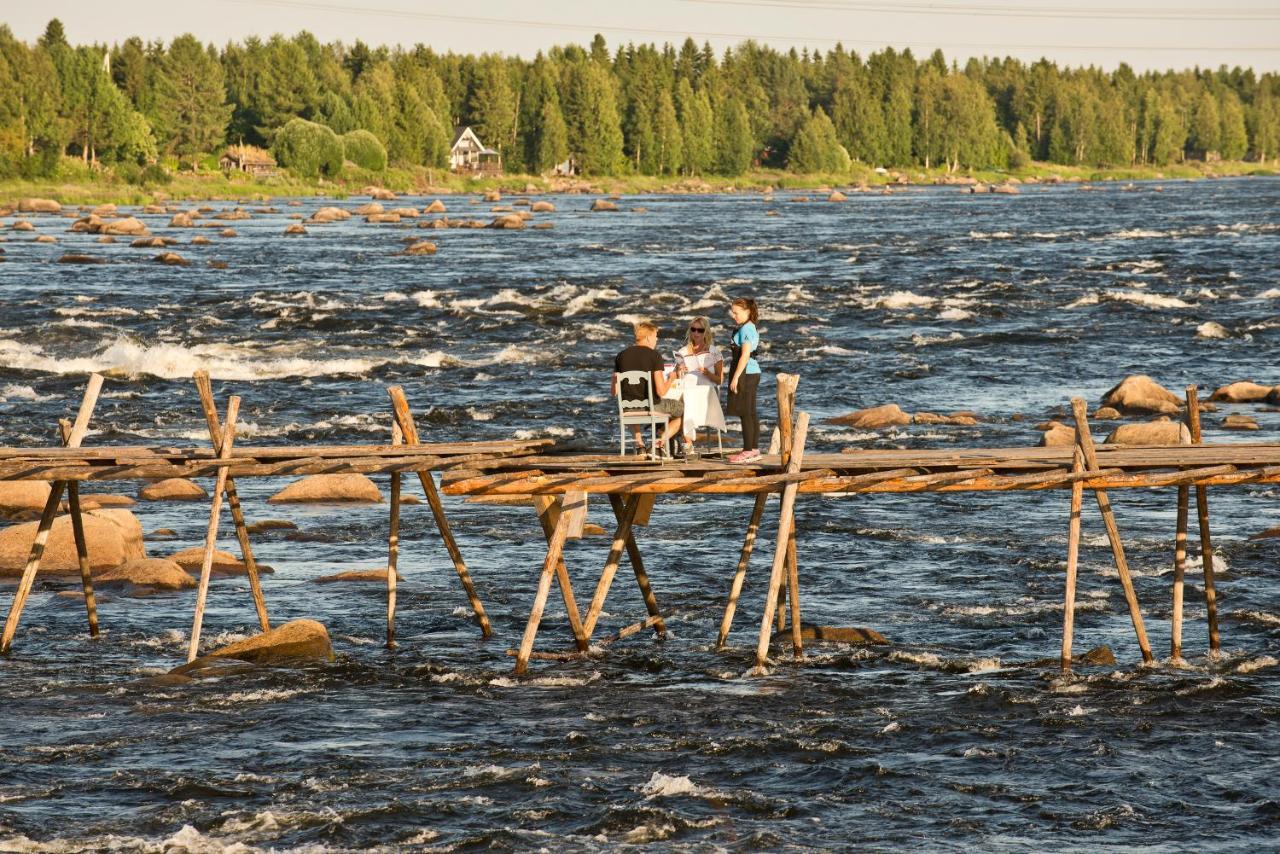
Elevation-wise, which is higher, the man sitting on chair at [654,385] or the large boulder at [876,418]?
the man sitting on chair at [654,385]

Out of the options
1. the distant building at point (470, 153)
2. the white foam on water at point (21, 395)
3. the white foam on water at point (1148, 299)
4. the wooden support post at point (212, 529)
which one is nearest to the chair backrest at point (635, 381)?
the wooden support post at point (212, 529)

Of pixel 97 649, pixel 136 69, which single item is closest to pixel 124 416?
pixel 97 649

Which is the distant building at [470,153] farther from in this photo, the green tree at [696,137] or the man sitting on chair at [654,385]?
the man sitting on chair at [654,385]

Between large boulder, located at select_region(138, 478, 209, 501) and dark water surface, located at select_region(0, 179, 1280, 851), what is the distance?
782mm

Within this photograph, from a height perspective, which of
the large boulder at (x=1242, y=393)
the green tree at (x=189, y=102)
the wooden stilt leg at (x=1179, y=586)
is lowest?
the large boulder at (x=1242, y=393)

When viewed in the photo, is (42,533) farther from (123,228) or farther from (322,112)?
(322,112)

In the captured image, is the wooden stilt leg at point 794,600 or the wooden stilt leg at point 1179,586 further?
the wooden stilt leg at point 794,600

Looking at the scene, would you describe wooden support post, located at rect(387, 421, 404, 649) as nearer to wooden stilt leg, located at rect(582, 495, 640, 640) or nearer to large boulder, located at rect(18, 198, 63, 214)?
wooden stilt leg, located at rect(582, 495, 640, 640)

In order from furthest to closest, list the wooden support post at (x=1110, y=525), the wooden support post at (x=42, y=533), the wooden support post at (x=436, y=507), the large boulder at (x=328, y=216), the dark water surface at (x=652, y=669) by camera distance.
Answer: the large boulder at (x=328, y=216), the wooden support post at (x=42, y=533), the wooden support post at (x=436, y=507), the wooden support post at (x=1110, y=525), the dark water surface at (x=652, y=669)

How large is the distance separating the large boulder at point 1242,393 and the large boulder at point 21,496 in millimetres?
22604

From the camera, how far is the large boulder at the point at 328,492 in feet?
83.7

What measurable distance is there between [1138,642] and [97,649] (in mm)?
10477

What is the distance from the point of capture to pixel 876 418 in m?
32.3

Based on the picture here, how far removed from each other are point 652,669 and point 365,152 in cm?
13985
